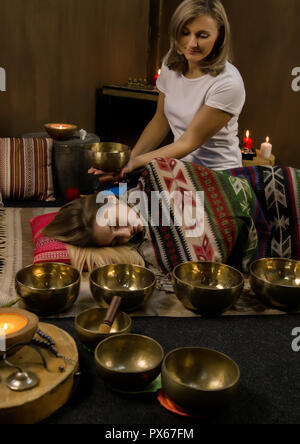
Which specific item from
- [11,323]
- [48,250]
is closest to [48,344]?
[11,323]

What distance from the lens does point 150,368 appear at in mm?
1244

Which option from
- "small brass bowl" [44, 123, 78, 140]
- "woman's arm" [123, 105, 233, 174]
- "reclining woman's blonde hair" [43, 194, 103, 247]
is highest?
"woman's arm" [123, 105, 233, 174]

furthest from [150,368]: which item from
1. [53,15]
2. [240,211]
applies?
[53,15]

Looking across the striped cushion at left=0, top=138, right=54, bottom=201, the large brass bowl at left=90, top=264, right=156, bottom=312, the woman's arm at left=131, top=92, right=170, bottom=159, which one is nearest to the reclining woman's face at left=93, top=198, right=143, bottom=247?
the large brass bowl at left=90, top=264, right=156, bottom=312

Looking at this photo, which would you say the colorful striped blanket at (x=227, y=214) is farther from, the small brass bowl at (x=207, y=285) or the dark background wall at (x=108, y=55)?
the dark background wall at (x=108, y=55)

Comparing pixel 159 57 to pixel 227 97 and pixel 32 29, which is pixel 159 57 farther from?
pixel 227 97

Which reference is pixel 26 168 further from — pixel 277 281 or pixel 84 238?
pixel 277 281

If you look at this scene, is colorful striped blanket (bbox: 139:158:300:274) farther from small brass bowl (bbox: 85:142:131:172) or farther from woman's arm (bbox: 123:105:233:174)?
woman's arm (bbox: 123:105:233:174)

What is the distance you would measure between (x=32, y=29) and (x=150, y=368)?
10.1 ft

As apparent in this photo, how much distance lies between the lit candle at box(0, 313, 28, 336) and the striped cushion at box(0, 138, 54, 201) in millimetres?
Result: 1911

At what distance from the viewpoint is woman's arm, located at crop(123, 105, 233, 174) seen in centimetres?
251

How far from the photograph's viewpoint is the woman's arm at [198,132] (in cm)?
251

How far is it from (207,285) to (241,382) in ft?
1.74

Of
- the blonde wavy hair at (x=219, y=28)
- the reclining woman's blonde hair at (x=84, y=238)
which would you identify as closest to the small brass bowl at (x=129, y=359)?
the reclining woman's blonde hair at (x=84, y=238)
